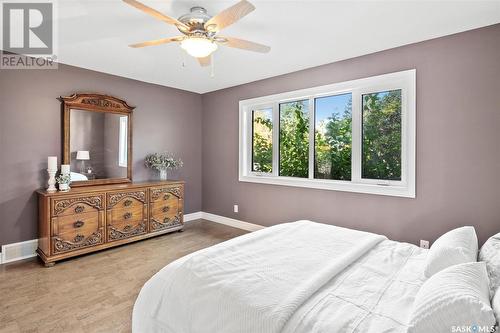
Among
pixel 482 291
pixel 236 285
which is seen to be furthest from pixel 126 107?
pixel 482 291

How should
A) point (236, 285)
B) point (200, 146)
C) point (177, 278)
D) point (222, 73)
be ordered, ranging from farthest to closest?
point (200, 146) < point (222, 73) < point (177, 278) < point (236, 285)

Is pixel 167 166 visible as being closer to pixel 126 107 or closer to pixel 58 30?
pixel 126 107

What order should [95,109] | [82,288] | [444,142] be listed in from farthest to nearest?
[95,109] → [444,142] → [82,288]

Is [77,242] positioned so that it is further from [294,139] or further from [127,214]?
[294,139]

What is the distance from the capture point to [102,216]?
135 inches

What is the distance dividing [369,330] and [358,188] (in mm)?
2439

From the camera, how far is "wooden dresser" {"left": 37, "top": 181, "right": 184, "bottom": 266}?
3.05 meters

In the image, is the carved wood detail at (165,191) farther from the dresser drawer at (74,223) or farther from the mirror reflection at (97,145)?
the dresser drawer at (74,223)

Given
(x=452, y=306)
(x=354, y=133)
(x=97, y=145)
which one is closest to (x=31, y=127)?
(x=97, y=145)

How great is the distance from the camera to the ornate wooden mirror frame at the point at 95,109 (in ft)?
11.6

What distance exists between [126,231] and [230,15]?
311cm

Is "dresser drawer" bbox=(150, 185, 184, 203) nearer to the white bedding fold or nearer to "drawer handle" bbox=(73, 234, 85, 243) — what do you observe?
→ "drawer handle" bbox=(73, 234, 85, 243)

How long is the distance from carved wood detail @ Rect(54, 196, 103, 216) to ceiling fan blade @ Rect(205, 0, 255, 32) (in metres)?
2.56

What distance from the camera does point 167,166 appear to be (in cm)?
451
